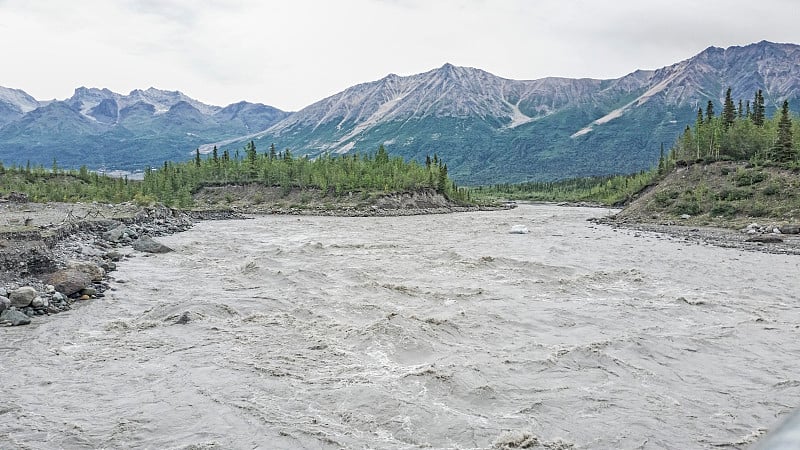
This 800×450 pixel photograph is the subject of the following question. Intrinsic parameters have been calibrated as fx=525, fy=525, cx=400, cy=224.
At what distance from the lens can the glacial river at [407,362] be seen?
12016mm

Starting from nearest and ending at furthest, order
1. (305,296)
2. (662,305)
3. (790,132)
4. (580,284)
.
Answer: (662,305), (305,296), (580,284), (790,132)

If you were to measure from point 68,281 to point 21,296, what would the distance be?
10.7 feet

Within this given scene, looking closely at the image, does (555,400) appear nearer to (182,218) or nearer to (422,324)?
(422,324)

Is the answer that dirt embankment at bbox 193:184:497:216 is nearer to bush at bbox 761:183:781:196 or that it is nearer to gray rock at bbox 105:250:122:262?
bush at bbox 761:183:781:196

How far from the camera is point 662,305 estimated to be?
24.5m

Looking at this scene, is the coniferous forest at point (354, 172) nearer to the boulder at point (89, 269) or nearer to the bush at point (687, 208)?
the bush at point (687, 208)

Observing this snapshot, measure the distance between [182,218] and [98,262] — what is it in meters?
43.6

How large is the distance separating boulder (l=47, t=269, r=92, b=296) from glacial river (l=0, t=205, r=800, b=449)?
1.13 metres

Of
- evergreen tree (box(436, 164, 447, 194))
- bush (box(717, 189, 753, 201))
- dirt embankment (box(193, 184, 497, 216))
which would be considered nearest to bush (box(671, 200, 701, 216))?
bush (box(717, 189, 753, 201))

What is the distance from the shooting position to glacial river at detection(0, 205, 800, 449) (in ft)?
39.4

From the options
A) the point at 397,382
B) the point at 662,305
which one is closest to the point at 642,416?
the point at 397,382

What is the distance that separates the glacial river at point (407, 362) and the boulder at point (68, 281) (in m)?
1.13

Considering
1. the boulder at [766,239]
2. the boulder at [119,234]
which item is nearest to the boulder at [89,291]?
the boulder at [119,234]

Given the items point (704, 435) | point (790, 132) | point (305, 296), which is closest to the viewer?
point (704, 435)
